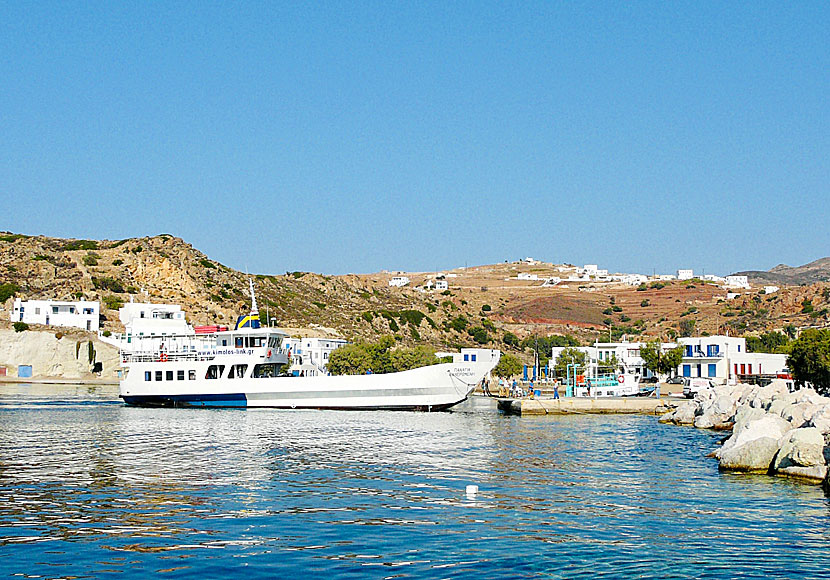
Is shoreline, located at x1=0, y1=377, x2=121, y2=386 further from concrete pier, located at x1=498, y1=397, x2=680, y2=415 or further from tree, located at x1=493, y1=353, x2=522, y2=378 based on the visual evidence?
concrete pier, located at x1=498, y1=397, x2=680, y2=415

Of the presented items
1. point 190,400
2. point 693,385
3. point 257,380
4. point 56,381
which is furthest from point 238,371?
point 56,381

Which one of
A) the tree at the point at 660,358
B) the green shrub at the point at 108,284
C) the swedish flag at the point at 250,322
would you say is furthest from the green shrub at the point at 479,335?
the swedish flag at the point at 250,322

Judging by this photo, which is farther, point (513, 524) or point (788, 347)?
point (788, 347)

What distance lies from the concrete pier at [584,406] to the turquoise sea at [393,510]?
17014mm

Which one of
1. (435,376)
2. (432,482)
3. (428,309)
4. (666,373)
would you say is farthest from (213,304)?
(432,482)

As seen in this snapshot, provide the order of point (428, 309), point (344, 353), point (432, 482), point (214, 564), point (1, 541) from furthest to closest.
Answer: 1. point (428, 309)
2. point (344, 353)
3. point (432, 482)
4. point (1, 541)
5. point (214, 564)

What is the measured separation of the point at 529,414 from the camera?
180 ft

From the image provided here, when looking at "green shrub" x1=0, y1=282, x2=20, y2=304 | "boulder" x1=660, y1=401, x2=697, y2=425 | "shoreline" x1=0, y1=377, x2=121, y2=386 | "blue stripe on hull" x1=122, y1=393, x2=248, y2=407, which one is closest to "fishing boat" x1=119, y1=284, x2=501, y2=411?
"blue stripe on hull" x1=122, y1=393, x2=248, y2=407

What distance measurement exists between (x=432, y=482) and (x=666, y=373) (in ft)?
247

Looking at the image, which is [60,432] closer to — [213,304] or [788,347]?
[788,347]

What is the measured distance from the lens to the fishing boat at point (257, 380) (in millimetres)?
55281

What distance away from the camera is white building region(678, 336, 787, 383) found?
80.2 meters

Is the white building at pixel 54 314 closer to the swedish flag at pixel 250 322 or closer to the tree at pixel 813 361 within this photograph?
the swedish flag at pixel 250 322

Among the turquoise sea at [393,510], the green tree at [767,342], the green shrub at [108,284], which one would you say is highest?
the green shrub at [108,284]
